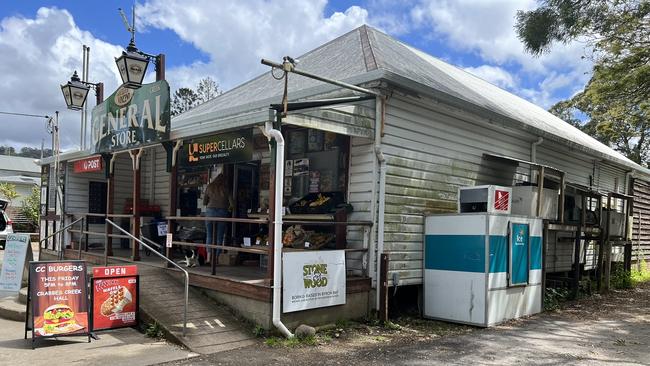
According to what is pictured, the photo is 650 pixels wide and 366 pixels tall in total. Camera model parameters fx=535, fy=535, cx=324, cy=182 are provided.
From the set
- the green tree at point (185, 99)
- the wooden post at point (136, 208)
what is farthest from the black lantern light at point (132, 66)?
the green tree at point (185, 99)

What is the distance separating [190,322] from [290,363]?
1826 mm

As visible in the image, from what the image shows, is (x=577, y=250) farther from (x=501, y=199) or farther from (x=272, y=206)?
(x=272, y=206)

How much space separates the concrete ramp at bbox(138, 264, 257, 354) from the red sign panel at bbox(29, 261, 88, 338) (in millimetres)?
853

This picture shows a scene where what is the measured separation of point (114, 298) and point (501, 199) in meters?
6.10

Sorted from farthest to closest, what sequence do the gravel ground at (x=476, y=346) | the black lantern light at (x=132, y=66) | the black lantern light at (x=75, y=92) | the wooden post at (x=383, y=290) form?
the black lantern light at (x=75, y=92) → the black lantern light at (x=132, y=66) → the wooden post at (x=383, y=290) → the gravel ground at (x=476, y=346)

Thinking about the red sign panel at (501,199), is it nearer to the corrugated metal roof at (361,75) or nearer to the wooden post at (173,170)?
the corrugated metal roof at (361,75)

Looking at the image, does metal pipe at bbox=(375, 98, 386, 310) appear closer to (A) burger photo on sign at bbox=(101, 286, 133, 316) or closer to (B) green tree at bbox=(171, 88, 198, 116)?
(A) burger photo on sign at bbox=(101, 286, 133, 316)

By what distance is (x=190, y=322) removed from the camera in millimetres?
7152

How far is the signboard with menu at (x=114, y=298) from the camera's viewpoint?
712 centimetres

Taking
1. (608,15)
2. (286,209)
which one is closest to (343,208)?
(286,209)

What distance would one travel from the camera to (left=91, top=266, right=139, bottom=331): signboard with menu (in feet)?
23.4

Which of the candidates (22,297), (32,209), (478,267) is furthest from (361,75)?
(32,209)

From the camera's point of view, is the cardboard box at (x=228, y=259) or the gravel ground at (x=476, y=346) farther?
the cardboard box at (x=228, y=259)

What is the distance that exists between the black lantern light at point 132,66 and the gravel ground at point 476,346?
18.8ft
